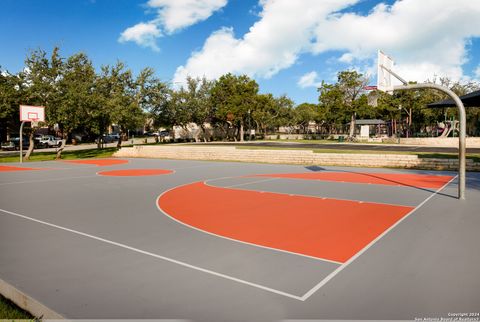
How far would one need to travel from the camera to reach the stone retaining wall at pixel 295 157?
20.7 metres

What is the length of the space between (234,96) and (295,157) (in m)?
34.4

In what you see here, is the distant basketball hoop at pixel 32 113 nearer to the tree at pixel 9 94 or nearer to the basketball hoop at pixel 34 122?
the basketball hoop at pixel 34 122

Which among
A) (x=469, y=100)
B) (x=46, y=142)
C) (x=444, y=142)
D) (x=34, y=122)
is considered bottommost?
(x=444, y=142)

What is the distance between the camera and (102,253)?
6375mm

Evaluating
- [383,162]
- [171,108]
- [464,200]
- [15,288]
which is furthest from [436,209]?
[171,108]

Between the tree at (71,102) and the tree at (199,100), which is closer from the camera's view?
the tree at (71,102)

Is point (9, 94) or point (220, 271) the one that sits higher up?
point (9, 94)

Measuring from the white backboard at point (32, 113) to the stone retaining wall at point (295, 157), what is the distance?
8.16 m

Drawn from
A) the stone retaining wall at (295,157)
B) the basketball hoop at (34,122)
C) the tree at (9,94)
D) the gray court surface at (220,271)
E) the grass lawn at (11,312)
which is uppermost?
the tree at (9,94)

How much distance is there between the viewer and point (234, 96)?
57.8 metres


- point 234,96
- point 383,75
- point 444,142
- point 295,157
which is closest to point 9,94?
point 295,157

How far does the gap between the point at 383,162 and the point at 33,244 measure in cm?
2025

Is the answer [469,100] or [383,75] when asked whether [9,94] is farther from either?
[469,100]

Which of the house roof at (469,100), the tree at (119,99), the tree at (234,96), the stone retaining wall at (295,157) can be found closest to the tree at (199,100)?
the tree at (234,96)
